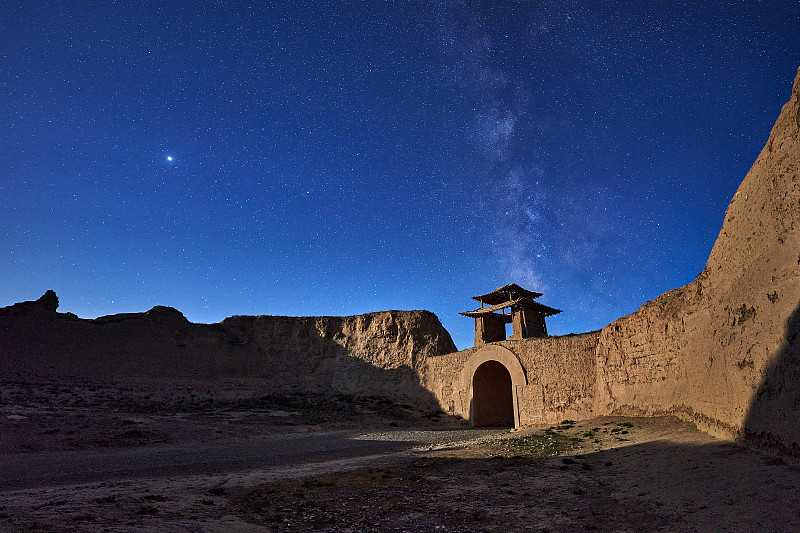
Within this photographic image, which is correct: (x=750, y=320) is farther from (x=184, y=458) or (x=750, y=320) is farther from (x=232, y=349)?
(x=232, y=349)

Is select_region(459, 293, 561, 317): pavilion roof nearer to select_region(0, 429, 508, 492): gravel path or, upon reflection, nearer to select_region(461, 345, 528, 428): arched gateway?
select_region(461, 345, 528, 428): arched gateway

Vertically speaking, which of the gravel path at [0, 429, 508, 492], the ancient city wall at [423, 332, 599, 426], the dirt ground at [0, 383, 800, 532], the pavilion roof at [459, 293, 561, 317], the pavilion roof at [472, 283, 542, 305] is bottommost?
the gravel path at [0, 429, 508, 492]

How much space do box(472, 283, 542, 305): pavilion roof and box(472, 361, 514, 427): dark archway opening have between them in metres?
5.35

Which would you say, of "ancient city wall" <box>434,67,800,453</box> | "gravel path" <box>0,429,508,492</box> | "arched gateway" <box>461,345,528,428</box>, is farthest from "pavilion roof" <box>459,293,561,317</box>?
"gravel path" <box>0,429,508,492</box>

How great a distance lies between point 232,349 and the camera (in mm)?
40938

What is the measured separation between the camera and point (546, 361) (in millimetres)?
18000

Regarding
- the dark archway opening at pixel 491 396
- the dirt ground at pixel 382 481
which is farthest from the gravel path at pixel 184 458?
the dark archway opening at pixel 491 396

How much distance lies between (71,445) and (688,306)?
60.0 ft

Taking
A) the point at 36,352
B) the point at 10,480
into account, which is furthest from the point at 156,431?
the point at 36,352

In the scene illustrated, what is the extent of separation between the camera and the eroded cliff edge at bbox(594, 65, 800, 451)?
227 inches

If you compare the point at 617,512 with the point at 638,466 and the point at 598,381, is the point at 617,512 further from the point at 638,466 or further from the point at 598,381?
the point at 598,381

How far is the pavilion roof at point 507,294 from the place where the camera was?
2756cm

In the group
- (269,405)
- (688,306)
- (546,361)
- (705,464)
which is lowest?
(269,405)

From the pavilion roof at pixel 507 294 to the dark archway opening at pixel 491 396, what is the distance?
17.6 feet
